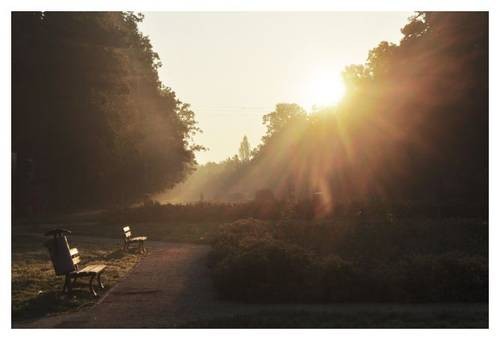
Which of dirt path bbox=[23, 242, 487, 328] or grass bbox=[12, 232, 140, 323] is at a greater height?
grass bbox=[12, 232, 140, 323]

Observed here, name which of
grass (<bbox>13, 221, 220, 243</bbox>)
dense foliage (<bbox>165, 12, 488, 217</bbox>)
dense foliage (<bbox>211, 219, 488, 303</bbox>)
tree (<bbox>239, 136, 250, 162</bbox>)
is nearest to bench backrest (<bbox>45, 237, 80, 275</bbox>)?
dense foliage (<bbox>211, 219, 488, 303</bbox>)

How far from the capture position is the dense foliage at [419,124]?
3547 cm

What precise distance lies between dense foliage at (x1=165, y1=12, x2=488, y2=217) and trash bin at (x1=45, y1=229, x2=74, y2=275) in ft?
70.4

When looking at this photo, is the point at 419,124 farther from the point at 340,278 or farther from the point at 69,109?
the point at 340,278

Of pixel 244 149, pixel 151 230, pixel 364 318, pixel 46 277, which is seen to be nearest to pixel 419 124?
pixel 151 230

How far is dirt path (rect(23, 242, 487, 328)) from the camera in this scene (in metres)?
10.2

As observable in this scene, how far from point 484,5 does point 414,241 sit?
7277 millimetres

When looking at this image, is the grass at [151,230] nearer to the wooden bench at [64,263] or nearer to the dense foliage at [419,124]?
the dense foliage at [419,124]

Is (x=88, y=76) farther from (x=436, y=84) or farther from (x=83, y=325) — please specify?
(x=83, y=325)

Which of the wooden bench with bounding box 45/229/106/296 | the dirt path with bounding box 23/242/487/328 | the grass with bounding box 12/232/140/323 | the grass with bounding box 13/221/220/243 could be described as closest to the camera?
the dirt path with bounding box 23/242/487/328

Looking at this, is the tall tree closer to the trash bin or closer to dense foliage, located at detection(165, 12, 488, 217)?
dense foliage, located at detection(165, 12, 488, 217)

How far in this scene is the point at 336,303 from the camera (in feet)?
38.2

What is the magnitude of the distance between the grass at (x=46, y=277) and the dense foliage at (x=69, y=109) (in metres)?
10.7

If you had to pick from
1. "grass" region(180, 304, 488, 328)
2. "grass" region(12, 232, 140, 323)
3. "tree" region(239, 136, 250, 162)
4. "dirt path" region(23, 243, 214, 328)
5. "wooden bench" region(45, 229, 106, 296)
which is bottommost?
"grass" region(180, 304, 488, 328)
